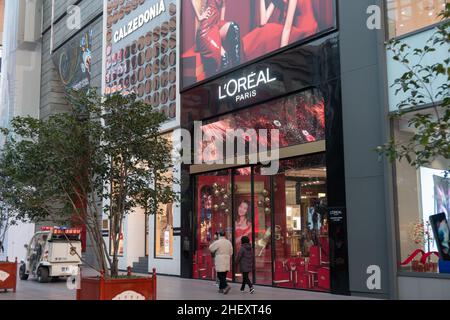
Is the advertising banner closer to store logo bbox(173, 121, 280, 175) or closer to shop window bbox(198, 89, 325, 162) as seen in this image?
store logo bbox(173, 121, 280, 175)

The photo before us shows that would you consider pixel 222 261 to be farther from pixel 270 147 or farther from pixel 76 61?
pixel 76 61

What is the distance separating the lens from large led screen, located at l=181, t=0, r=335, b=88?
15.4 meters

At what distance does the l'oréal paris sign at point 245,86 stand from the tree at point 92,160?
667 cm

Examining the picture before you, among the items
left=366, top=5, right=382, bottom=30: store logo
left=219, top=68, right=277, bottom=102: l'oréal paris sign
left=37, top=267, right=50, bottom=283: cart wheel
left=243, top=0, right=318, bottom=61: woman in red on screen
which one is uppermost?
left=243, top=0, right=318, bottom=61: woman in red on screen

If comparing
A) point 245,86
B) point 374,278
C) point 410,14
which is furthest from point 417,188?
point 245,86

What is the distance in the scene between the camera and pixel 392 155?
27.1ft

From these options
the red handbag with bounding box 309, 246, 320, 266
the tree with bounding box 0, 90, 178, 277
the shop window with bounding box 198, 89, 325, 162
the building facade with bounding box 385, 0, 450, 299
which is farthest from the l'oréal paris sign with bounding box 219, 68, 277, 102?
the tree with bounding box 0, 90, 178, 277

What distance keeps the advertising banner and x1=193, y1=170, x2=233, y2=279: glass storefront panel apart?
332cm

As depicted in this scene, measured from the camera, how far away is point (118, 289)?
31.0ft

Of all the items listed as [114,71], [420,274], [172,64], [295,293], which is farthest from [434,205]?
[114,71]

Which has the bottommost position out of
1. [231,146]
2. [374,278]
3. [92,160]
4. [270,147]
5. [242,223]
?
[374,278]

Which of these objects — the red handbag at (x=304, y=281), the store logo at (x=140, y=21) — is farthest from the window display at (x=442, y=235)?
the store logo at (x=140, y=21)

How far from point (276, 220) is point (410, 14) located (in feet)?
22.0
